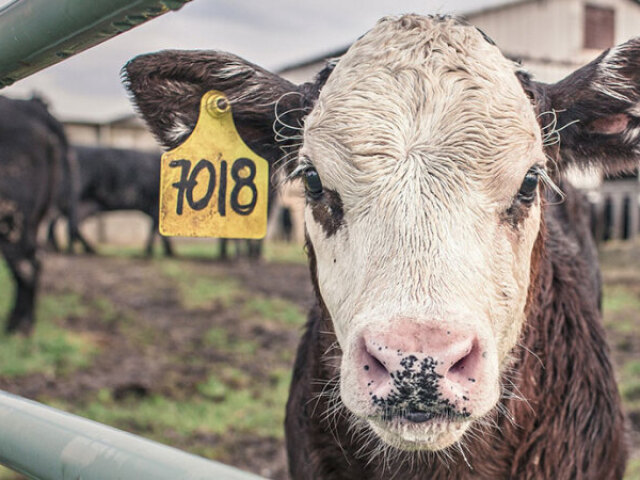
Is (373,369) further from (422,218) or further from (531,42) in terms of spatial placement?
(531,42)

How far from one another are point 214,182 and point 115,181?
11715 mm

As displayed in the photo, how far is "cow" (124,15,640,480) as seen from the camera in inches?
51.9

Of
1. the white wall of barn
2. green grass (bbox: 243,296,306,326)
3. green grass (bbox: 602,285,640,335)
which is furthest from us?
the white wall of barn

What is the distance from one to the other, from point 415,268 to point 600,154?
107 cm

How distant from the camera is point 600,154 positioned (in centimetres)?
211

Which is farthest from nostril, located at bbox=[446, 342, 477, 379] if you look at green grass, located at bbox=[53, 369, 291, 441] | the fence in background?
the fence in background

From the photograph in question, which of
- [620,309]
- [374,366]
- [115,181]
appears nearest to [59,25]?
[374,366]

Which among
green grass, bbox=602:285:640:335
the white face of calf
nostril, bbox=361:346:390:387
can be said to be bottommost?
green grass, bbox=602:285:640:335

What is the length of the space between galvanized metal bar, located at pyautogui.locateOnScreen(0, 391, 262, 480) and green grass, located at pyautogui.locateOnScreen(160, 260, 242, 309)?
6825mm

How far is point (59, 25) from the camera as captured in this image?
3.11 ft

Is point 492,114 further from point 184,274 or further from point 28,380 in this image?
point 184,274

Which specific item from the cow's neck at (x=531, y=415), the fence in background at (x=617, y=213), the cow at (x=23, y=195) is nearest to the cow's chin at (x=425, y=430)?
the cow's neck at (x=531, y=415)

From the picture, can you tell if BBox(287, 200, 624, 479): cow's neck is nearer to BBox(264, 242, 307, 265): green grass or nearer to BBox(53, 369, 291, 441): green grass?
BBox(53, 369, 291, 441): green grass

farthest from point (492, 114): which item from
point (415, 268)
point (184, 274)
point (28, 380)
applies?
point (184, 274)
